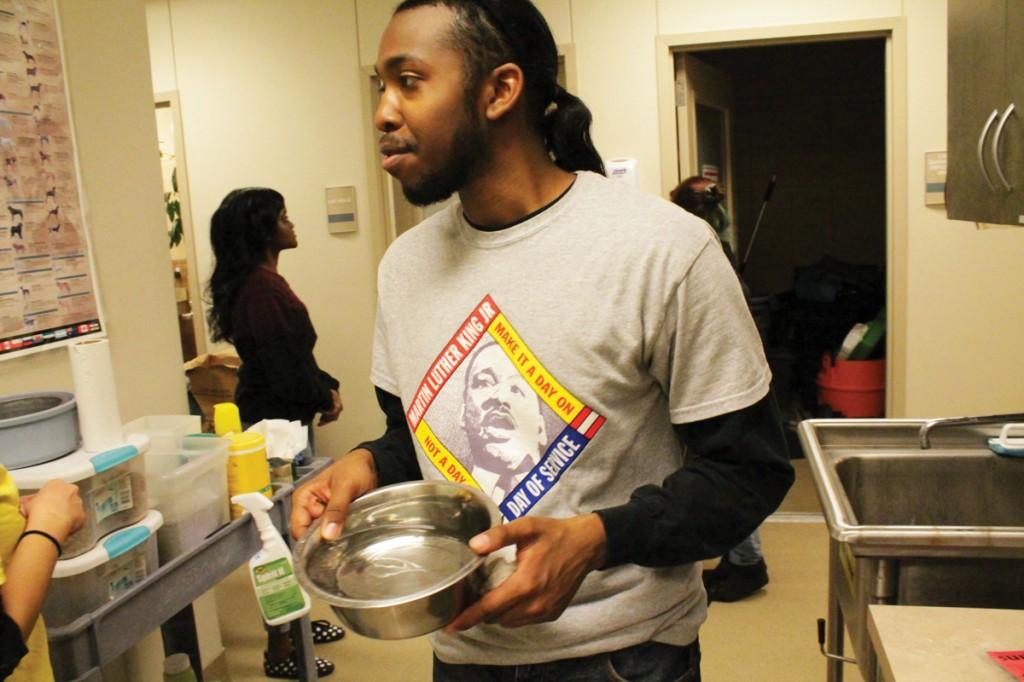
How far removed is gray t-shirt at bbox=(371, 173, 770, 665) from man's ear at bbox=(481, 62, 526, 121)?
13cm

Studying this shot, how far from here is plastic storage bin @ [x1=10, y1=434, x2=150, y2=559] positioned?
4.63 ft

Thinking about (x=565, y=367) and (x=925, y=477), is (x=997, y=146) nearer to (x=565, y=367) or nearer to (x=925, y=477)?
(x=925, y=477)

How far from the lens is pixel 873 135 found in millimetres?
5746

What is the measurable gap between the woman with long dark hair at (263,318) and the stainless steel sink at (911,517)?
1724 mm

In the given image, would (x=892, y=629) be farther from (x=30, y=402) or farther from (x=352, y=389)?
(x=352, y=389)

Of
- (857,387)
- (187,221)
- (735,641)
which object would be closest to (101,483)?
(735,641)

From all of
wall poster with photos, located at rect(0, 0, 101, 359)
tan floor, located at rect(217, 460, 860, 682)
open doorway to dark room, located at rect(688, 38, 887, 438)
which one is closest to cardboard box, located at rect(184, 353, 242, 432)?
tan floor, located at rect(217, 460, 860, 682)

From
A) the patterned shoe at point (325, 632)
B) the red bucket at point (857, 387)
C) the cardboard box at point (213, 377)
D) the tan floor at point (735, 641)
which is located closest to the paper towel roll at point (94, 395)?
the tan floor at point (735, 641)

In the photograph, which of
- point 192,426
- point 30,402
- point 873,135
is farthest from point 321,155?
point 873,135

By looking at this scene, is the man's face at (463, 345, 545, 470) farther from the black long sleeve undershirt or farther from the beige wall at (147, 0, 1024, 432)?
the beige wall at (147, 0, 1024, 432)

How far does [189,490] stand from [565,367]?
1053 millimetres

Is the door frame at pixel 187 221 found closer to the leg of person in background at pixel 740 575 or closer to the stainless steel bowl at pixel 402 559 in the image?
the leg of person in background at pixel 740 575

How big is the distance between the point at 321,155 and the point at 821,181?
143 inches

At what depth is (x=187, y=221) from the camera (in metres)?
4.02
